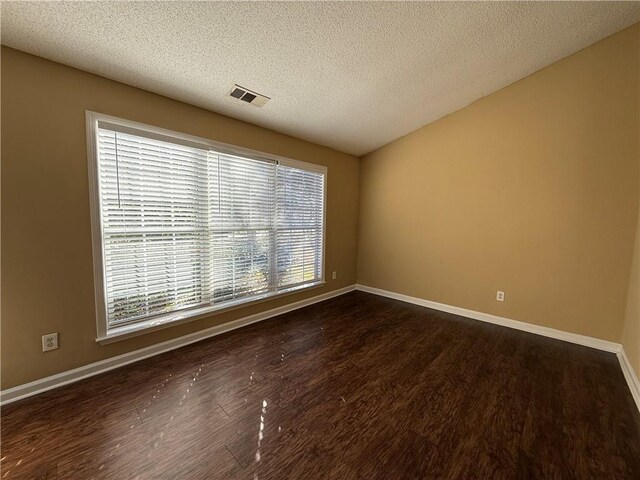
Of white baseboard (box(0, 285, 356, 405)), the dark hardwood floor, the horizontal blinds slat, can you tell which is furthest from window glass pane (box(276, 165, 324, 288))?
the dark hardwood floor

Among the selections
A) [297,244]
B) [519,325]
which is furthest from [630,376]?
[297,244]

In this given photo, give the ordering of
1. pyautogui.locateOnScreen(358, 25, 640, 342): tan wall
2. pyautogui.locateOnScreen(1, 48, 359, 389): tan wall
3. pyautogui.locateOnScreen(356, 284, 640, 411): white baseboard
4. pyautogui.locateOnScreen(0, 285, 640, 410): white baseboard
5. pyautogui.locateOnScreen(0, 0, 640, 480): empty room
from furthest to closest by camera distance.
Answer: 1. pyautogui.locateOnScreen(358, 25, 640, 342): tan wall
2. pyautogui.locateOnScreen(356, 284, 640, 411): white baseboard
3. pyautogui.locateOnScreen(0, 285, 640, 410): white baseboard
4. pyautogui.locateOnScreen(1, 48, 359, 389): tan wall
5. pyautogui.locateOnScreen(0, 0, 640, 480): empty room

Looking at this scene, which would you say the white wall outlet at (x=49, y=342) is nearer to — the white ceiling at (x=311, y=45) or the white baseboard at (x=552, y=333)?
the white ceiling at (x=311, y=45)

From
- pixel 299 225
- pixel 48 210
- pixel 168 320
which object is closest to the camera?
pixel 48 210

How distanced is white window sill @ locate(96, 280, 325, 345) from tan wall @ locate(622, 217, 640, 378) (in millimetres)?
3315

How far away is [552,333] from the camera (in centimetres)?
279

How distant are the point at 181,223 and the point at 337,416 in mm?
2052

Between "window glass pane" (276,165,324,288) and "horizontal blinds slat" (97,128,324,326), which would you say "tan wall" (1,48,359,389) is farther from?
"window glass pane" (276,165,324,288)

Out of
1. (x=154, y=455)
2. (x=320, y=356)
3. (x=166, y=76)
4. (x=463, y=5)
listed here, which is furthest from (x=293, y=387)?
(x=463, y=5)

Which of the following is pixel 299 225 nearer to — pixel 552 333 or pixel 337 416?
pixel 337 416

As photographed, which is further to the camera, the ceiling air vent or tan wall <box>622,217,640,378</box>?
the ceiling air vent

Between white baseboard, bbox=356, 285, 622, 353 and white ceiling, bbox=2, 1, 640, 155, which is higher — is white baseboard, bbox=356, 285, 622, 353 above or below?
below

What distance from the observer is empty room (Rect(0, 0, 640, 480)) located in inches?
57.5

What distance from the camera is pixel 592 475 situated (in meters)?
1.27
